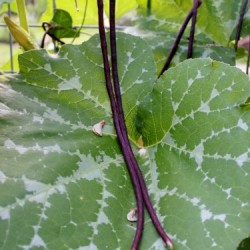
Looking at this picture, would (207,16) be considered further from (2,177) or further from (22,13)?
(2,177)

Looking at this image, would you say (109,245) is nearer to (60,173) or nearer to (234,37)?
(60,173)

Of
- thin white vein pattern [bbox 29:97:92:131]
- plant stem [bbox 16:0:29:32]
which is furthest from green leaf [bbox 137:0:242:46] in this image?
thin white vein pattern [bbox 29:97:92:131]

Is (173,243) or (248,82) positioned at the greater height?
(248,82)

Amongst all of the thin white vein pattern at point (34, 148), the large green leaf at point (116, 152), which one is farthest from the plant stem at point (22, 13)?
the thin white vein pattern at point (34, 148)

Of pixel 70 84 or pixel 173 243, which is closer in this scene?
pixel 173 243

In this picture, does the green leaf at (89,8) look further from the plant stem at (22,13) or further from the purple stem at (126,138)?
the purple stem at (126,138)

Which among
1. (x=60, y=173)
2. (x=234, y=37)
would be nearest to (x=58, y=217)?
(x=60, y=173)
